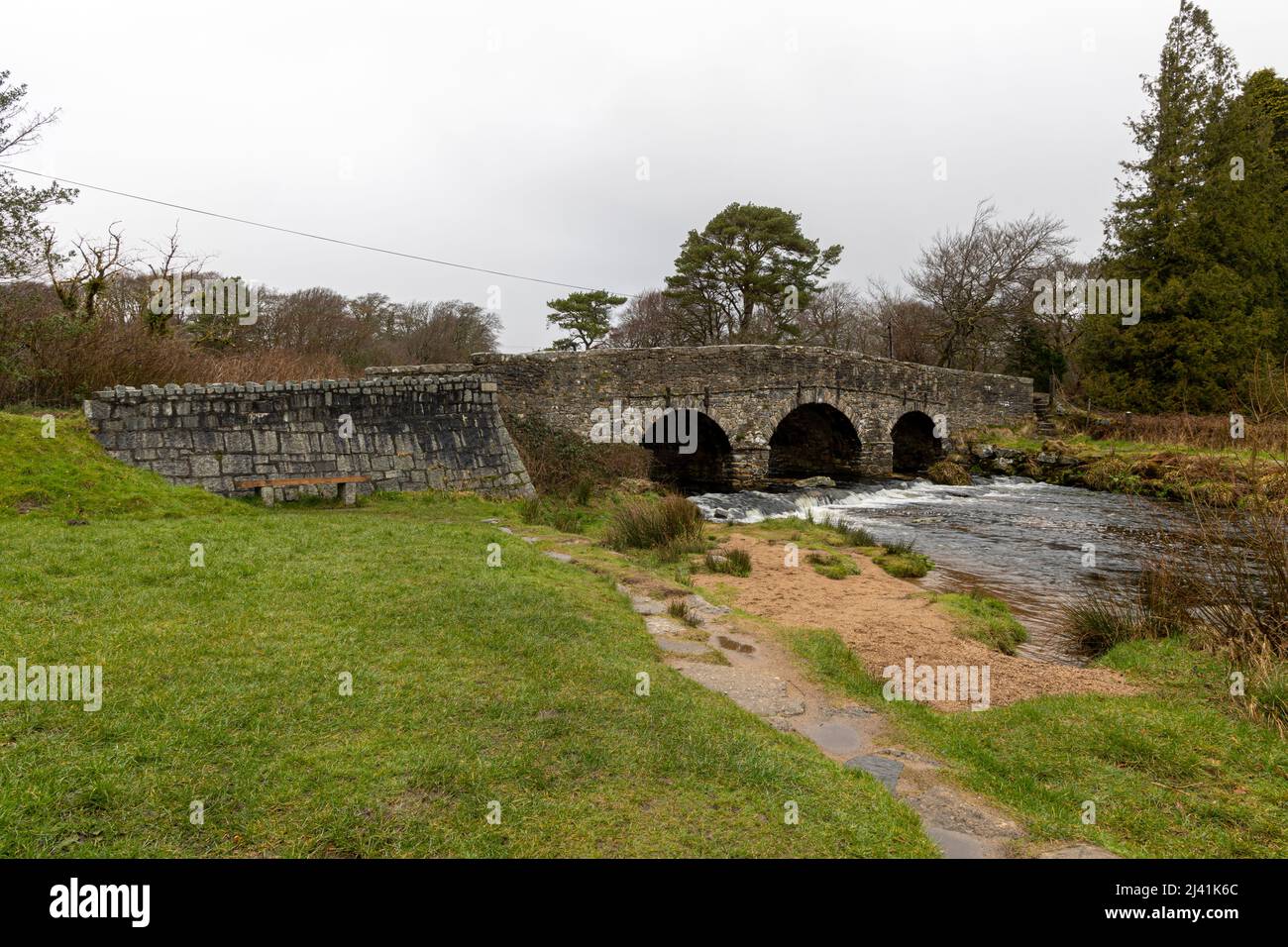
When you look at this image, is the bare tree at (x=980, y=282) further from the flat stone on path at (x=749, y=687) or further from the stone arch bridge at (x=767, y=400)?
the flat stone on path at (x=749, y=687)

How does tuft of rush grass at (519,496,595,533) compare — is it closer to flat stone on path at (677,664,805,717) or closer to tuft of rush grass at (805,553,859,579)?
tuft of rush grass at (805,553,859,579)

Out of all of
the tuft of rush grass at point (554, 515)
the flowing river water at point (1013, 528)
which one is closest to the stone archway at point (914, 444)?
the flowing river water at point (1013, 528)

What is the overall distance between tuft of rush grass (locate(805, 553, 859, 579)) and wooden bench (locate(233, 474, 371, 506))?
7.70m

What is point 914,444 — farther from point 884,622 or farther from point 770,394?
point 884,622

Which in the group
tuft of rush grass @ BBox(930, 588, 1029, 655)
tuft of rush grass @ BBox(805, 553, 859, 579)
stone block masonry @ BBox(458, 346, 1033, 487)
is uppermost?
stone block masonry @ BBox(458, 346, 1033, 487)

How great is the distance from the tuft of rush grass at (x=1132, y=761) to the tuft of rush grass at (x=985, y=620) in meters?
1.64

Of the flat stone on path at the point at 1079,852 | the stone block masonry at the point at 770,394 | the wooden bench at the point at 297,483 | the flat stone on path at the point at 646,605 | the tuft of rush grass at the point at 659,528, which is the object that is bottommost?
the flat stone on path at the point at 1079,852

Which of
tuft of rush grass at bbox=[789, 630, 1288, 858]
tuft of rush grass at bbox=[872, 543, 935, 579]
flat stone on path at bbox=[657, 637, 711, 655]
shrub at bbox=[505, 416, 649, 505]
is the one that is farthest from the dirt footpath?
shrub at bbox=[505, 416, 649, 505]

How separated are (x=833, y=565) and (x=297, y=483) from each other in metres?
8.84

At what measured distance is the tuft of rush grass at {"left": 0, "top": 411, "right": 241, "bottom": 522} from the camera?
8.44 metres

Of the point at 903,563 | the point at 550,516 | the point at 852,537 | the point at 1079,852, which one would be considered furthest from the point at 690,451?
the point at 1079,852

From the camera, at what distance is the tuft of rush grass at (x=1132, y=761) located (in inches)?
143

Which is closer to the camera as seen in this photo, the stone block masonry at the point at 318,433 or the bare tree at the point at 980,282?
the stone block masonry at the point at 318,433

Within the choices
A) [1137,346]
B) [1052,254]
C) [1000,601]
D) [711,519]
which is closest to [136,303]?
[711,519]
